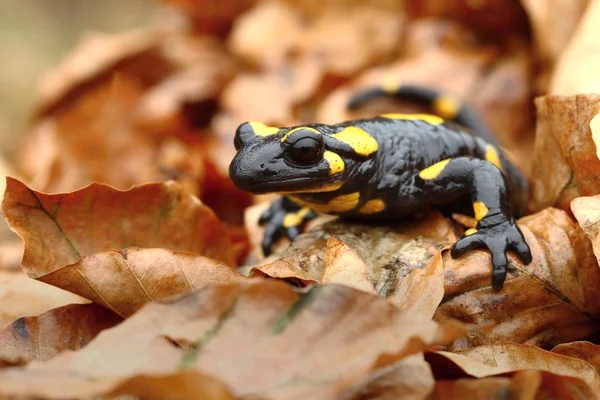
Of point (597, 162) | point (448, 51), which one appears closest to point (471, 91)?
point (448, 51)

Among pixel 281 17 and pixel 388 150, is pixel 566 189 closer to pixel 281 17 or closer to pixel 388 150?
pixel 388 150

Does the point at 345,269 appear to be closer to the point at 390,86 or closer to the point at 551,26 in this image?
the point at 390,86

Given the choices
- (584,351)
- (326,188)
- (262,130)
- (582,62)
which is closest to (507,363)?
(584,351)

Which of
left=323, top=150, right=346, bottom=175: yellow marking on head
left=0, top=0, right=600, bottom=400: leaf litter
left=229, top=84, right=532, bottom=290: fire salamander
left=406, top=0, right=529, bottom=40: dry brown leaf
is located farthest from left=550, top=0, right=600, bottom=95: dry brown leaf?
left=323, top=150, right=346, bottom=175: yellow marking on head

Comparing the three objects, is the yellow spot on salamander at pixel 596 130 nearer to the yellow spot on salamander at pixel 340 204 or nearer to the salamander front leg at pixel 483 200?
the salamander front leg at pixel 483 200

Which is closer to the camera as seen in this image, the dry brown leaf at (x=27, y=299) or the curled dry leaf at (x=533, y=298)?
the curled dry leaf at (x=533, y=298)

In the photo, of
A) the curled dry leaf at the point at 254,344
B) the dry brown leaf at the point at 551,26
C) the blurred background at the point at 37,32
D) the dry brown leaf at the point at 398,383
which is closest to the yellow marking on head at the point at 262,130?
the curled dry leaf at the point at 254,344
